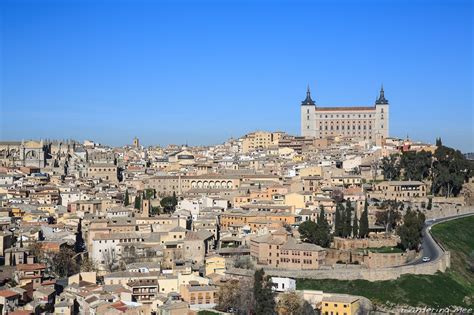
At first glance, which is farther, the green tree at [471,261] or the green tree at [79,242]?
the green tree at [471,261]

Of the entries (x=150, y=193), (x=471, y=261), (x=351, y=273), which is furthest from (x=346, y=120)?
(x=351, y=273)

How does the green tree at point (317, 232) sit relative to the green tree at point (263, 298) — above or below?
above

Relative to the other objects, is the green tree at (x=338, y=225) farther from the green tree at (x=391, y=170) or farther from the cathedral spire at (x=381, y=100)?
the cathedral spire at (x=381, y=100)

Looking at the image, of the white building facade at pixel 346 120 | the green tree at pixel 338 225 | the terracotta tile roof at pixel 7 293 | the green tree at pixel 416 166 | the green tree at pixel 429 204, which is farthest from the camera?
the white building facade at pixel 346 120

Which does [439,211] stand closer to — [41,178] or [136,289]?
[136,289]

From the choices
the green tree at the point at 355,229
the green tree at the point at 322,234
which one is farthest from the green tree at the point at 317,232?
the green tree at the point at 355,229

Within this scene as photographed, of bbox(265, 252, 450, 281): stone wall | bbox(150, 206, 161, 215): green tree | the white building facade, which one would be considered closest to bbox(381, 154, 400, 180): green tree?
bbox(150, 206, 161, 215): green tree

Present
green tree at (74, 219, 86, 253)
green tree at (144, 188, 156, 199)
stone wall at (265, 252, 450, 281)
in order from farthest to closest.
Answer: green tree at (144, 188, 156, 199) < green tree at (74, 219, 86, 253) < stone wall at (265, 252, 450, 281)

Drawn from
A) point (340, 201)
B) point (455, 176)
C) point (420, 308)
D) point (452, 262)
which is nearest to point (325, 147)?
point (455, 176)

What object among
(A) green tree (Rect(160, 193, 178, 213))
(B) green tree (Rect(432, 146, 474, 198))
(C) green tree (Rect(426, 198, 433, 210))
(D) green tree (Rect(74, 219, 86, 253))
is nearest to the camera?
(D) green tree (Rect(74, 219, 86, 253))

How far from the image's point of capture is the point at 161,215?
4722 cm

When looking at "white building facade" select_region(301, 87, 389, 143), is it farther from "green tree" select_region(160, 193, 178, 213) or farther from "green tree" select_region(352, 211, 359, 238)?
"green tree" select_region(352, 211, 359, 238)

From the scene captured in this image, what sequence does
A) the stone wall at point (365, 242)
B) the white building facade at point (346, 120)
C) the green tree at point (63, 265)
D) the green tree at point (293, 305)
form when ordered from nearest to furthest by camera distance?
1. the green tree at point (293, 305)
2. the green tree at point (63, 265)
3. the stone wall at point (365, 242)
4. the white building facade at point (346, 120)

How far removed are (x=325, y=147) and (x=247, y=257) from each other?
39621mm
